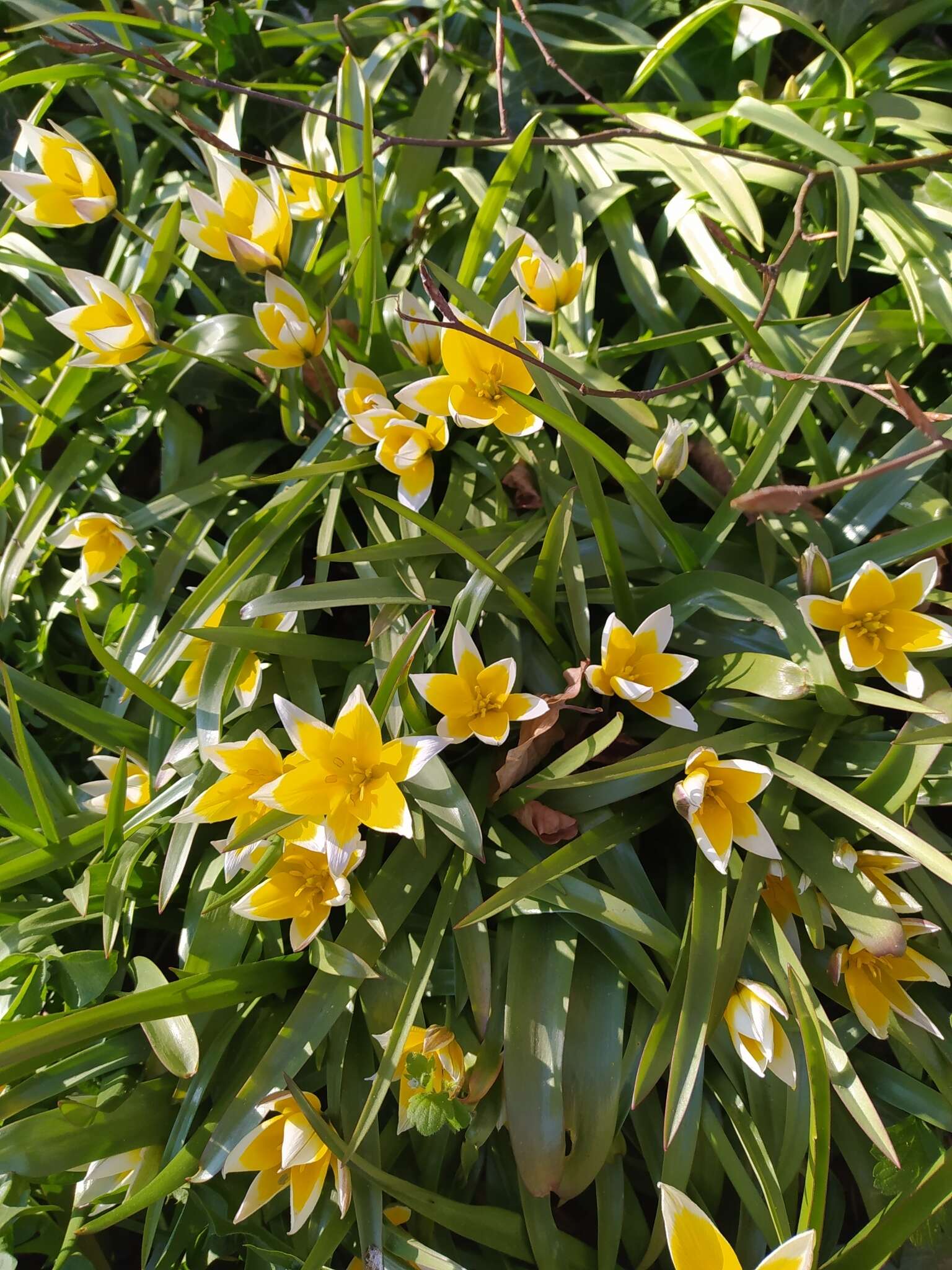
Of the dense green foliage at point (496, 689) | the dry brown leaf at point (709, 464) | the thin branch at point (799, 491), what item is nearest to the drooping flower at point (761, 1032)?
the dense green foliage at point (496, 689)

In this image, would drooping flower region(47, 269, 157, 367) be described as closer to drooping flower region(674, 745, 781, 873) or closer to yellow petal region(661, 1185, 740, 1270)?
drooping flower region(674, 745, 781, 873)

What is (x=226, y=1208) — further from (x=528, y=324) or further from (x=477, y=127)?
(x=477, y=127)

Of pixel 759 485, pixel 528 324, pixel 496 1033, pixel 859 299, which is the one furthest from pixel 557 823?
pixel 859 299

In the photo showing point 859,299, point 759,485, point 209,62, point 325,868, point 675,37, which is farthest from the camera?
point 209,62

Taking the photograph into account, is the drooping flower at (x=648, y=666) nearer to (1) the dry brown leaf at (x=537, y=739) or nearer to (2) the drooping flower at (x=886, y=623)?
(1) the dry brown leaf at (x=537, y=739)

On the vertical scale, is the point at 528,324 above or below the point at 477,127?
below

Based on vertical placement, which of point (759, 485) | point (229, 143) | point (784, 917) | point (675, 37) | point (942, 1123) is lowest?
point (942, 1123)

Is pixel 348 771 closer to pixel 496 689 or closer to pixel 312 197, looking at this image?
pixel 496 689
